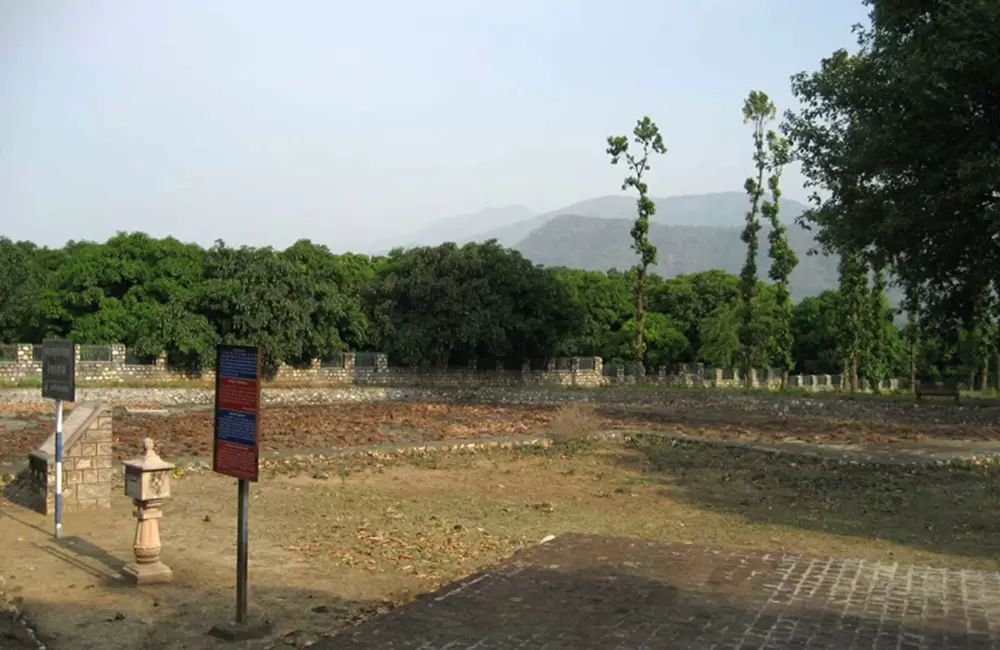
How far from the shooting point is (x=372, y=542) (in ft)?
29.9

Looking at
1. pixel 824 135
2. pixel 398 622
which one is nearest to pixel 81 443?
pixel 398 622

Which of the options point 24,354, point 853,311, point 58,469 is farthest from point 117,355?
point 853,311

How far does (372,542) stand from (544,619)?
3175mm

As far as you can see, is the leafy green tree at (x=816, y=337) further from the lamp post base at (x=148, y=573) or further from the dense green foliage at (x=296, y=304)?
the lamp post base at (x=148, y=573)

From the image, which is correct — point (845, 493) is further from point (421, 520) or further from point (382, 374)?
point (382, 374)

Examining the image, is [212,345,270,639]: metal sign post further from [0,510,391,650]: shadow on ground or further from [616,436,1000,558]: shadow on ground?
[616,436,1000,558]: shadow on ground

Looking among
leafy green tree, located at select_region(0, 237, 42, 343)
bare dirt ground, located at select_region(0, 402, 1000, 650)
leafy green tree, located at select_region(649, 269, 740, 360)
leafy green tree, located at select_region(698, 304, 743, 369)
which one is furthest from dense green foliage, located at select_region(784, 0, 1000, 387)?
leafy green tree, located at select_region(0, 237, 42, 343)

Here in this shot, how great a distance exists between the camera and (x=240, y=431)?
5.95 meters

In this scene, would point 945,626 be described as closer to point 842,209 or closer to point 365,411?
point 842,209

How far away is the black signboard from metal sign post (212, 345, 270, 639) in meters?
3.68

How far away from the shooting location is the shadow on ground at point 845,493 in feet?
33.6

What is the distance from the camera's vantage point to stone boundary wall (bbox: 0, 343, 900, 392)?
37.4 meters

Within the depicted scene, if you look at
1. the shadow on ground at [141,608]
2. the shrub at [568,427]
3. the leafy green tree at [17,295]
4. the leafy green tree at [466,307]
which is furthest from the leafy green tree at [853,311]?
the leafy green tree at [17,295]

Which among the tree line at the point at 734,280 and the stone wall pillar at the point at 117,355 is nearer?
the tree line at the point at 734,280
